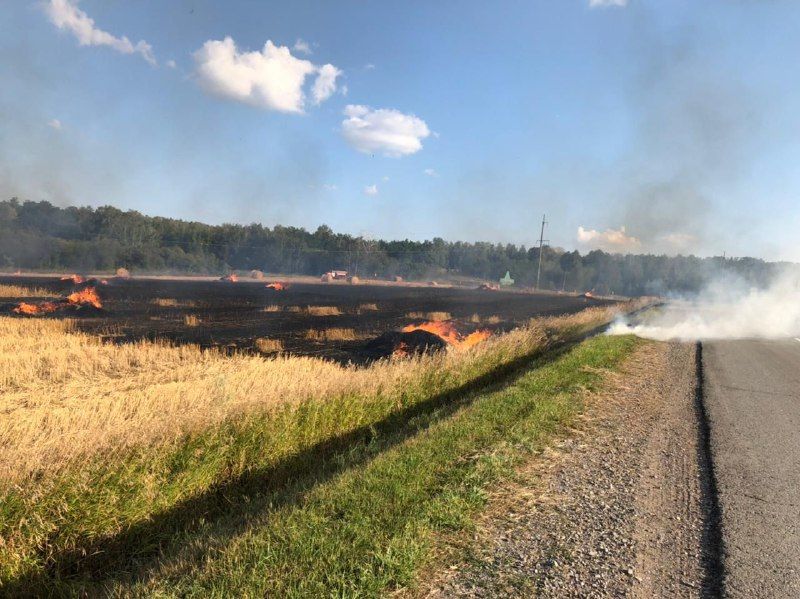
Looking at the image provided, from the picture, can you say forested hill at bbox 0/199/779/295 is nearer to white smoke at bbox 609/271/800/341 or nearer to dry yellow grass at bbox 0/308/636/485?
white smoke at bbox 609/271/800/341

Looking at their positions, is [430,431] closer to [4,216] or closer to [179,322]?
[179,322]

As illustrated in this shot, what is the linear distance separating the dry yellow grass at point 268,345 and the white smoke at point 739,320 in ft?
45.9

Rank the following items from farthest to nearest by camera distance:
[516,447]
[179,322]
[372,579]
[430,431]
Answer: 1. [179,322]
2. [430,431]
3. [516,447]
4. [372,579]

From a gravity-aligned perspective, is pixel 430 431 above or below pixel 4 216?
below

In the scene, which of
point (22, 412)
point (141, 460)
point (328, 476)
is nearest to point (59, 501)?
point (141, 460)

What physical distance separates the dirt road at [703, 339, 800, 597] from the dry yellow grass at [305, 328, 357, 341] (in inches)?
540

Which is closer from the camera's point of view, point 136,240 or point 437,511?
point 437,511

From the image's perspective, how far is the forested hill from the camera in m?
→ 69.2

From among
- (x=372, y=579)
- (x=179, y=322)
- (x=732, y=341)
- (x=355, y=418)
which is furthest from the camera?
(x=179, y=322)

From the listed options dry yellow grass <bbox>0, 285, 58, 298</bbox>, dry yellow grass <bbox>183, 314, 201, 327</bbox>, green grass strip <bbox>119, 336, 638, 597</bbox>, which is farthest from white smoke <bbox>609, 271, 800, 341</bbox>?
dry yellow grass <bbox>0, 285, 58, 298</bbox>

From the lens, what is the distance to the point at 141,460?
5.93 meters

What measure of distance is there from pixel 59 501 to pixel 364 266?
114m

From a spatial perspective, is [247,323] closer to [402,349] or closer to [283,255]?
[402,349]

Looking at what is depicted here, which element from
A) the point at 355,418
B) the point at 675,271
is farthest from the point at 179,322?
the point at 675,271
